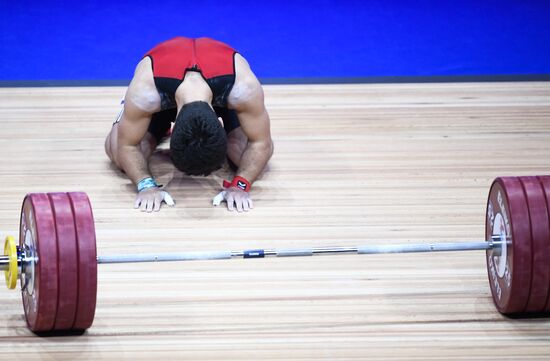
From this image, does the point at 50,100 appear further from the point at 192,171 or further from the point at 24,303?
the point at 24,303

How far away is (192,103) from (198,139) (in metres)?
0.18

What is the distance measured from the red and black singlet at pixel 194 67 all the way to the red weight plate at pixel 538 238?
142 centimetres

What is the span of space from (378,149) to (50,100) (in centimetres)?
180

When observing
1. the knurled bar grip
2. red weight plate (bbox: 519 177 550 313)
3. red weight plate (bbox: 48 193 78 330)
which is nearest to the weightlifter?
the knurled bar grip

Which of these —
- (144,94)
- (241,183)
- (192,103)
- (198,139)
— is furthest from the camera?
(241,183)

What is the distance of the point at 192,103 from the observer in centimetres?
379

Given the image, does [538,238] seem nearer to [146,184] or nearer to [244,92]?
Result: [244,92]

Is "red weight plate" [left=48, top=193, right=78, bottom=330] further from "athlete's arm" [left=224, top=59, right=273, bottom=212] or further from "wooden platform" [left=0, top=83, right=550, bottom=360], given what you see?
"athlete's arm" [left=224, top=59, right=273, bottom=212]

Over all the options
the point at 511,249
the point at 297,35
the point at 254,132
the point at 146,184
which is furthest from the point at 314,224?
the point at 297,35

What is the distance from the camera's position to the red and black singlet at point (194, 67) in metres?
3.98

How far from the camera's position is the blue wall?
5.87 meters

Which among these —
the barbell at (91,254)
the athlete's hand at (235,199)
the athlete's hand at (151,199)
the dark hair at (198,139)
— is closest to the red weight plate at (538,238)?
the barbell at (91,254)

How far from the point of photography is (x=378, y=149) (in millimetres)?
4641

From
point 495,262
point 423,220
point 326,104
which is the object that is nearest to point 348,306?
point 495,262
